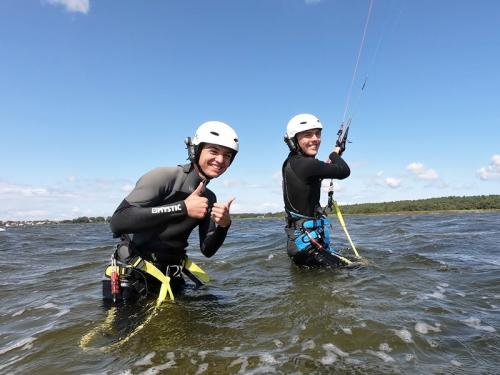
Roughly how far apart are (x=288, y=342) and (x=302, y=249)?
390 centimetres

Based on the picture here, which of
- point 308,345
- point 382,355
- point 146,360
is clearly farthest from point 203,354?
point 382,355

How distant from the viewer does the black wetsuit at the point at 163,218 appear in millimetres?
4648

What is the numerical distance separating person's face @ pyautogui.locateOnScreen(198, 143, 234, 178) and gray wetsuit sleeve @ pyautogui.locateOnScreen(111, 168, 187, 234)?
0.46 m

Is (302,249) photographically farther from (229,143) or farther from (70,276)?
(70,276)

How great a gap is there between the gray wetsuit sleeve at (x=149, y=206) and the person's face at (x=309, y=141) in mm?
3428

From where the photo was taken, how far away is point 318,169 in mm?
7480

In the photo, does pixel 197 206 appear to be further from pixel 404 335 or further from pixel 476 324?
pixel 476 324

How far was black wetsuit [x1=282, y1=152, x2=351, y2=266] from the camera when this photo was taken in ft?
24.7

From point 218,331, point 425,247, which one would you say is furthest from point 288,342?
point 425,247

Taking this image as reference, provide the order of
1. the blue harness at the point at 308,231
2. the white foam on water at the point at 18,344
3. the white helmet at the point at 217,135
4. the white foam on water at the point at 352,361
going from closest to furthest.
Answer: the white foam on water at the point at 352,361, the white foam on water at the point at 18,344, the white helmet at the point at 217,135, the blue harness at the point at 308,231

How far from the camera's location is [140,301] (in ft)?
18.1

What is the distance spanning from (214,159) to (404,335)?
3139mm

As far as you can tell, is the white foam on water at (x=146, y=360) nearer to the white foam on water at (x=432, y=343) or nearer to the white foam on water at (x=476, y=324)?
the white foam on water at (x=432, y=343)

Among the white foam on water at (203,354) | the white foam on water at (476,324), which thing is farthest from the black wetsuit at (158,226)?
the white foam on water at (476,324)
